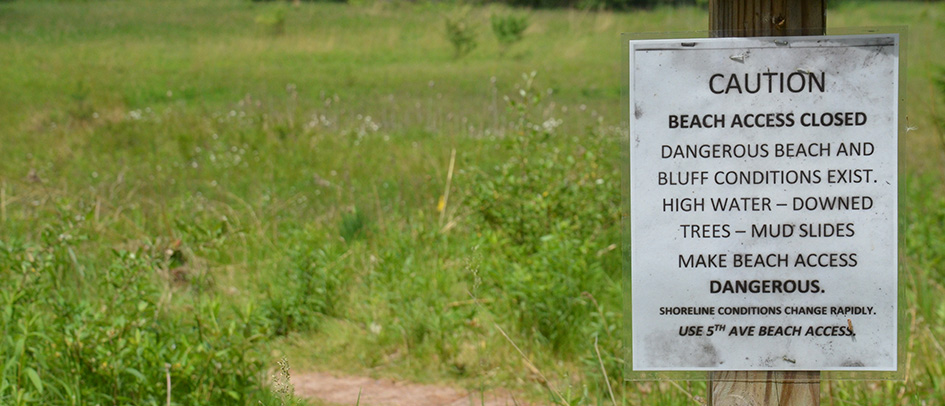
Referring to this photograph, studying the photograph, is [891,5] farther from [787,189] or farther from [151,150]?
[787,189]

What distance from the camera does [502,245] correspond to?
3939 millimetres

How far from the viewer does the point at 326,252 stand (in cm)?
377

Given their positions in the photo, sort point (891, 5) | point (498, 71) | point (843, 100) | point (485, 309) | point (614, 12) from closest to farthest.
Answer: point (843, 100), point (485, 309), point (498, 71), point (614, 12), point (891, 5)

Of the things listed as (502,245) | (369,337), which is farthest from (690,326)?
(502,245)

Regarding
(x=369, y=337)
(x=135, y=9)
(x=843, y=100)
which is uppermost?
(x=135, y=9)

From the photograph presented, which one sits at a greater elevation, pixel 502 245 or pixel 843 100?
pixel 843 100

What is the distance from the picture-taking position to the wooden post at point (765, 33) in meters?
1.59

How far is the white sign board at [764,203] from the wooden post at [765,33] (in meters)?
0.04

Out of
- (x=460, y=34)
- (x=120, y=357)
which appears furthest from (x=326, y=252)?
(x=460, y=34)

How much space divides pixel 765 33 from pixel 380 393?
2004 millimetres

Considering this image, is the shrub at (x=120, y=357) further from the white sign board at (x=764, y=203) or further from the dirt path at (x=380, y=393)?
the white sign board at (x=764, y=203)

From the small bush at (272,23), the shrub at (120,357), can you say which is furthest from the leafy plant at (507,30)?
the shrub at (120,357)

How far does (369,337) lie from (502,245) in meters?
0.77

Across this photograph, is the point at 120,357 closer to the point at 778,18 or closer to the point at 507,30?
the point at 778,18
